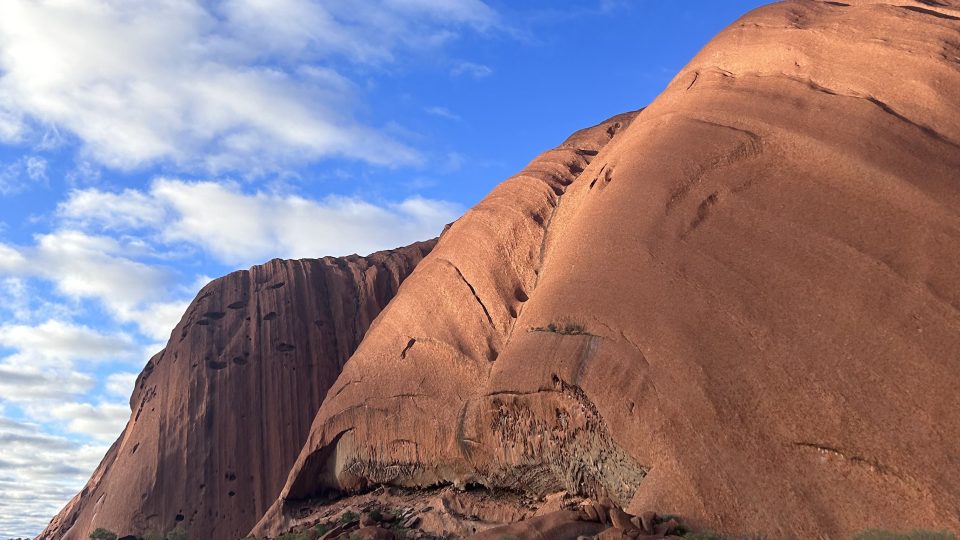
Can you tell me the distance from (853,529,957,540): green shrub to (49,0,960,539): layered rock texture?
0.58m

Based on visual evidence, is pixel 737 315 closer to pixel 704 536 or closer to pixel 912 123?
pixel 704 536

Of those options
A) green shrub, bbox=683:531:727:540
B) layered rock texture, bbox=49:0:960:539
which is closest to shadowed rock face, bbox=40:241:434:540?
layered rock texture, bbox=49:0:960:539

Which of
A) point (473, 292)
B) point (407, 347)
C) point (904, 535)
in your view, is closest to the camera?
point (904, 535)

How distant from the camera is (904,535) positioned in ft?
41.6

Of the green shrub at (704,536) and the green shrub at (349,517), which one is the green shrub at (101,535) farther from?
the green shrub at (704,536)

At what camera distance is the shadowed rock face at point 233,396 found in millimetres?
36312

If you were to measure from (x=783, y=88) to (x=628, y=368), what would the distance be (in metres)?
9.20

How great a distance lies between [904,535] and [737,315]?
5.46 meters

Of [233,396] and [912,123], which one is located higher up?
[233,396]

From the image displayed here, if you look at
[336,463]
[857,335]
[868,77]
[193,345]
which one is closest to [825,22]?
[868,77]

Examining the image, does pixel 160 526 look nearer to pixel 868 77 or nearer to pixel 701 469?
pixel 701 469

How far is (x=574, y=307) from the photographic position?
64.4ft

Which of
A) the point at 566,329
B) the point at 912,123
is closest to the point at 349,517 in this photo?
the point at 566,329

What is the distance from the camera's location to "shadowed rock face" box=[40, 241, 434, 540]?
3631cm
